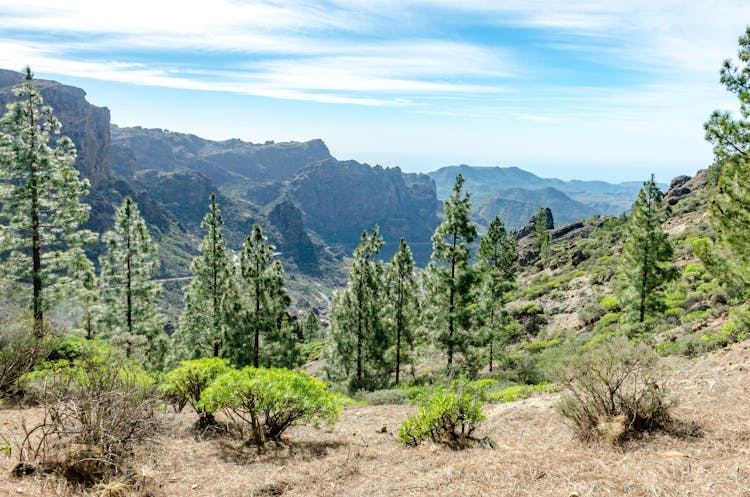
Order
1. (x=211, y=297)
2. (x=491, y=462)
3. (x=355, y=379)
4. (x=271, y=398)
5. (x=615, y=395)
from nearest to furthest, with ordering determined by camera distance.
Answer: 1. (x=491, y=462)
2. (x=615, y=395)
3. (x=271, y=398)
4. (x=355, y=379)
5. (x=211, y=297)

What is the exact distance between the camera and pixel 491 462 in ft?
23.1

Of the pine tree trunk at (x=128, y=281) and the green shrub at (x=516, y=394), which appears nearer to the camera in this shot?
the green shrub at (x=516, y=394)

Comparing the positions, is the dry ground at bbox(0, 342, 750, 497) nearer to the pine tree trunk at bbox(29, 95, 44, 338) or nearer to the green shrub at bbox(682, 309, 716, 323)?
the pine tree trunk at bbox(29, 95, 44, 338)

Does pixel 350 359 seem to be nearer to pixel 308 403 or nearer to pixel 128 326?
pixel 128 326

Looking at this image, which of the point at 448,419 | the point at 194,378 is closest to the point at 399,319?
the point at 194,378

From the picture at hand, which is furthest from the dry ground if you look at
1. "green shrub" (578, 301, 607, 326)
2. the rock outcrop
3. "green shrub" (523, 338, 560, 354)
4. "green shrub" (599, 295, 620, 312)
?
the rock outcrop

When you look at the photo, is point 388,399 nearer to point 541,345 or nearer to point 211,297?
point 211,297

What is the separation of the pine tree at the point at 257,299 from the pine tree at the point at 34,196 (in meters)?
9.25

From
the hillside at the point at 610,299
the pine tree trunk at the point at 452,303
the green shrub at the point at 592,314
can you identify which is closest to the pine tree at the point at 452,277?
the pine tree trunk at the point at 452,303

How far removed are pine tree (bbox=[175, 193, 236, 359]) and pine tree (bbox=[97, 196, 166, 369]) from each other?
7.73 ft

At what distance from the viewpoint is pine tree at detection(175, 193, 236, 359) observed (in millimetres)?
26750

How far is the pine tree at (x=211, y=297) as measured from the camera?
26750mm

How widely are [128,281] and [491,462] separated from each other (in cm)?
2482

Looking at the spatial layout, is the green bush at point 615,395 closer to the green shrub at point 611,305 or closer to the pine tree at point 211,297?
the pine tree at point 211,297
